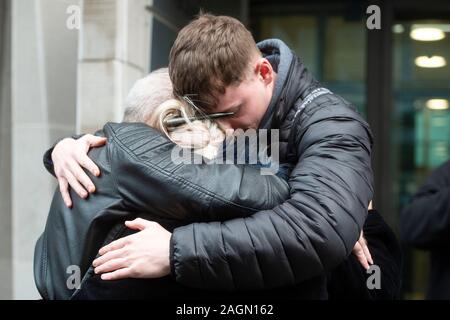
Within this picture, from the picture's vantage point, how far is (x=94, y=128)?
4102 mm

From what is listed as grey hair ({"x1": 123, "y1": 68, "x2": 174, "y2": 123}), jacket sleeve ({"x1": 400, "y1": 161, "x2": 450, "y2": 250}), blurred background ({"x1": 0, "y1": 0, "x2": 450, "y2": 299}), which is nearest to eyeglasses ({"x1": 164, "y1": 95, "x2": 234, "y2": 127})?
grey hair ({"x1": 123, "y1": 68, "x2": 174, "y2": 123})

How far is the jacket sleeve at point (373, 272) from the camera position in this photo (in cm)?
188

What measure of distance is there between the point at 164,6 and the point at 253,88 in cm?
294

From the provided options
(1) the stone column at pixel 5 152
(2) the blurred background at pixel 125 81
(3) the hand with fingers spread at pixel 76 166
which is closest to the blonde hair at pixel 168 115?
(3) the hand with fingers spread at pixel 76 166

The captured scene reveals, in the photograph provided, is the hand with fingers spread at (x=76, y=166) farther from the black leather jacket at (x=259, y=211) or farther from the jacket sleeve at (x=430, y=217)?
the jacket sleeve at (x=430, y=217)

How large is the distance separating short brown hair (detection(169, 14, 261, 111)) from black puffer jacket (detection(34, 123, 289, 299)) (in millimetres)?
160

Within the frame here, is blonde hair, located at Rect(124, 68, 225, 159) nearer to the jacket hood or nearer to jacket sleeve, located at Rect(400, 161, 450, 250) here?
the jacket hood

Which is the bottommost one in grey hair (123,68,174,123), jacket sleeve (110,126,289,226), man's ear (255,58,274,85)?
jacket sleeve (110,126,289,226)

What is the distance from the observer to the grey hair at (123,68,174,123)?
1852mm

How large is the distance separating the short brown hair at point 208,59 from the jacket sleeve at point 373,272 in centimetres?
61

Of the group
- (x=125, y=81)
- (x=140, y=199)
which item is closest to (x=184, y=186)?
(x=140, y=199)

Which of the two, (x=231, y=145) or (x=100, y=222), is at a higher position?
(x=231, y=145)
